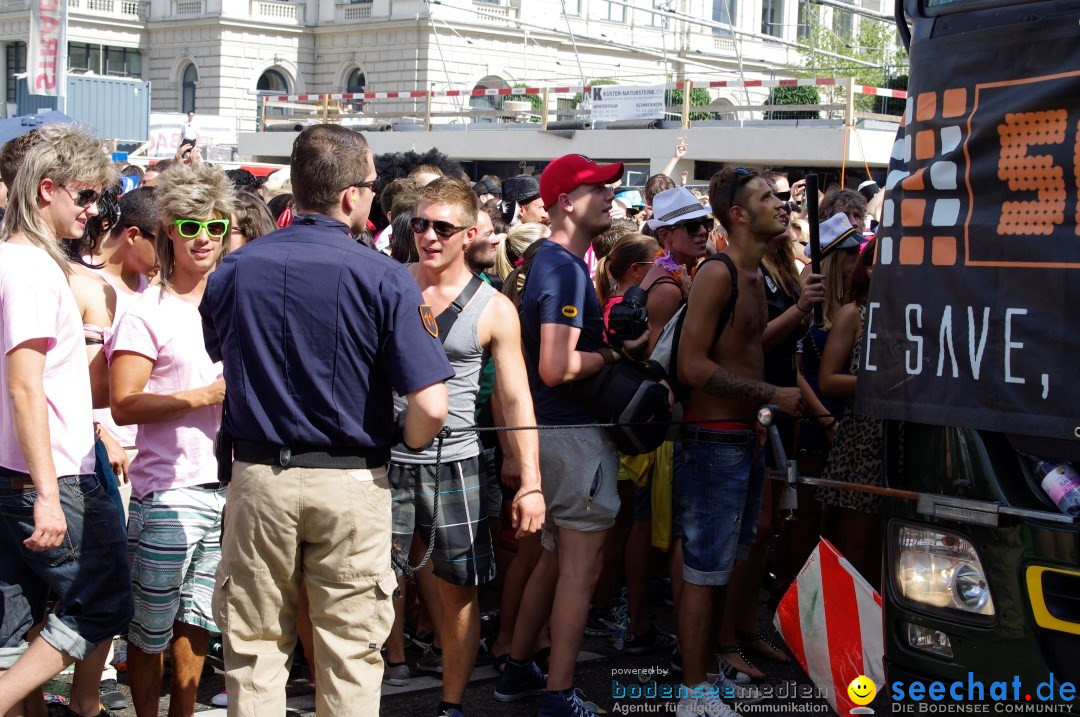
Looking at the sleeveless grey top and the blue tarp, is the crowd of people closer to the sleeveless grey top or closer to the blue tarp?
the sleeveless grey top

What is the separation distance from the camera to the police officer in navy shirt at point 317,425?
3406 mm

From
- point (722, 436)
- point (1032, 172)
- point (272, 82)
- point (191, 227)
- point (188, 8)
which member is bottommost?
point (722, 436)

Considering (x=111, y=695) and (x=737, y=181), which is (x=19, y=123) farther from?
(x=737, y=181)

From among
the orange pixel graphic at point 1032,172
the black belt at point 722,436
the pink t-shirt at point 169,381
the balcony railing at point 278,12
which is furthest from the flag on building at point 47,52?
the balcony railing at point 278,12

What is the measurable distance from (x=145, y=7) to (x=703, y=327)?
61.1m

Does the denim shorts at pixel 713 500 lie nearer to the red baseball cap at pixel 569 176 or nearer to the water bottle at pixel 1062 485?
the red baseball cap at pixel 569 176

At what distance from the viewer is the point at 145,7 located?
59562 mm

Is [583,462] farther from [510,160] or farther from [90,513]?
[510,160]

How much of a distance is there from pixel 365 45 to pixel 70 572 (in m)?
52.7

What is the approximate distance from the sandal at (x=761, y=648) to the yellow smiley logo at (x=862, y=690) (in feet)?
5.16

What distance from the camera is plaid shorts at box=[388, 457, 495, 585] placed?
4305 mm

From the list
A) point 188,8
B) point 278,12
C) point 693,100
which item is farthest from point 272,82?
point 693,100

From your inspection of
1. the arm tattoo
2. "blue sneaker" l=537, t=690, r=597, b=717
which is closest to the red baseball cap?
the arm tattoo

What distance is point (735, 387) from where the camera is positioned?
4656 mm
